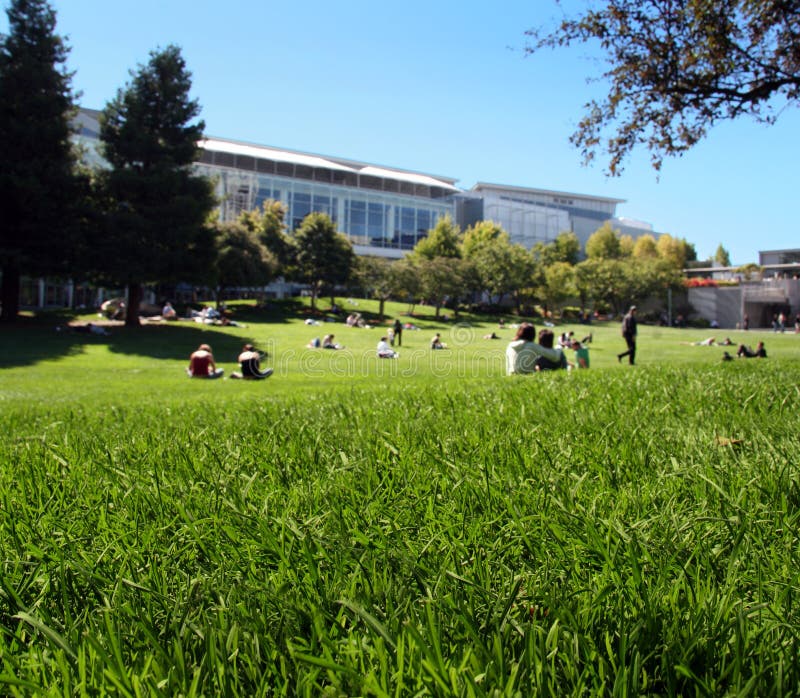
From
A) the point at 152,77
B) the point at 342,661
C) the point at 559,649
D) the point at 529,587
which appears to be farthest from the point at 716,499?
the point at 152,77

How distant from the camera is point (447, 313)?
6188 cm

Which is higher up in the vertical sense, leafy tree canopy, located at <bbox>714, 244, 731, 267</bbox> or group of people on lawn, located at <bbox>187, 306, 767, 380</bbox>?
leafy tree canopy, located at <bbox>714, 244, 731, 267</bbox>

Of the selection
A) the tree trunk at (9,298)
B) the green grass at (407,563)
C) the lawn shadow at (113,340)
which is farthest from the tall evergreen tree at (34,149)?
the green grass at (407,563)

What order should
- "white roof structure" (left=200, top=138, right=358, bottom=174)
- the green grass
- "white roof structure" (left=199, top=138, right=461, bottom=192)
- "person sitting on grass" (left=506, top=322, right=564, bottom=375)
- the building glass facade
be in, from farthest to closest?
"white roof structure" (left=199, top=138, right=461, bottom=192), "white roof structure" (left=200, top=138, right=358, bottom=174), the building glass facade, "person sitting on grass" (left=506, top=322, right=564, bottom=375), the green grass

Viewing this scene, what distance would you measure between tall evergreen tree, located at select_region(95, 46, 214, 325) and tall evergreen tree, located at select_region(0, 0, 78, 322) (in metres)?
2.02

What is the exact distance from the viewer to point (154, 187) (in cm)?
3031

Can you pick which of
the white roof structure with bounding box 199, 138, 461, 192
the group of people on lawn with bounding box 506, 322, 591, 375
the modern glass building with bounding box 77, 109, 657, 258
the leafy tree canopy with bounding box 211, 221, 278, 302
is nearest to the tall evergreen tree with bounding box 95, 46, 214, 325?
the leafy tree canopy with bounding box 211, 221, 278, 302

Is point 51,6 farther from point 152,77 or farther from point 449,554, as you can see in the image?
point 449,554

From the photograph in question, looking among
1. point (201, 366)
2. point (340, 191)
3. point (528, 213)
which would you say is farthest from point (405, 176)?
point (201, 366)

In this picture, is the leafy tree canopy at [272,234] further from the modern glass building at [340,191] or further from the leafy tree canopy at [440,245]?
the leafy tree canopy at [440,245]

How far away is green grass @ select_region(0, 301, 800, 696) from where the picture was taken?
44.5 inches

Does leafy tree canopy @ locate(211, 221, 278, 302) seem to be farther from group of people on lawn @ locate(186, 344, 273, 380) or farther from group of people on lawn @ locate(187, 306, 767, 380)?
group of people on lawn @ locate(186, 344, 273, 380)

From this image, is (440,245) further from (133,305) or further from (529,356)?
(529,356)

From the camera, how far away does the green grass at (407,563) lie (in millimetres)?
1131
